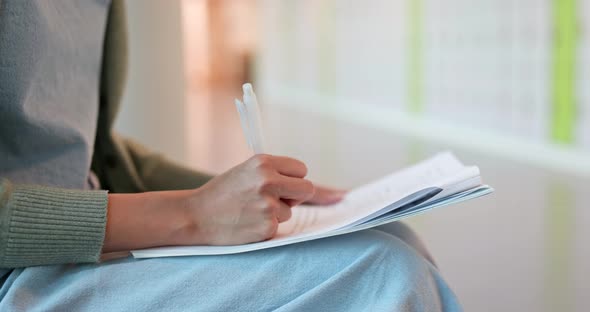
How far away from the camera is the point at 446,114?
4496 millimetres

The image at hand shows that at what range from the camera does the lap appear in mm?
661

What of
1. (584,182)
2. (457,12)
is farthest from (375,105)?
(584,182)

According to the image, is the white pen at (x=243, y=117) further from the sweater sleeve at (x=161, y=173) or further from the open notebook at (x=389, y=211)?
the sweater sleeve at (x=161, y=173)

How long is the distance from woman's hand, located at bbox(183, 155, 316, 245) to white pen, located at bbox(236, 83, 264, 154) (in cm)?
3

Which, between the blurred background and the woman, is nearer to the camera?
the woman

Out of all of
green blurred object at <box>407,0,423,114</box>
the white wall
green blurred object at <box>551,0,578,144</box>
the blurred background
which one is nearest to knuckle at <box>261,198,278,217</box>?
the blurred background

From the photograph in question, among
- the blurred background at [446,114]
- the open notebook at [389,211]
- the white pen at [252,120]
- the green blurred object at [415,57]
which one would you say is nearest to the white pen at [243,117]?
the white pen at [252,120]

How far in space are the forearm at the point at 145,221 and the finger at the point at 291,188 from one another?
0.09 meters

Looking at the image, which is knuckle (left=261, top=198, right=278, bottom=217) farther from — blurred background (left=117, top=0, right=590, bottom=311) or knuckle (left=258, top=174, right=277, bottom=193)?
blurred background (left=117, top=0, right=590, bottom=311)

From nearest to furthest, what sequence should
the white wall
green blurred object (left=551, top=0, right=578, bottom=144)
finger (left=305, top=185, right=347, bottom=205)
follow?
finger (left=305, top=185, right=347, bottom=205) < the white wall < green blurred object (left=551, top=0, right=578, bottom=144)

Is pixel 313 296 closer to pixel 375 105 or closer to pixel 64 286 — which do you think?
pixel 64 286

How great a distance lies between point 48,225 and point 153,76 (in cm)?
118

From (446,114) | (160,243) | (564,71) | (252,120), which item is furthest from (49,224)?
(446,114)

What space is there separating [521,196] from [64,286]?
211 cm
